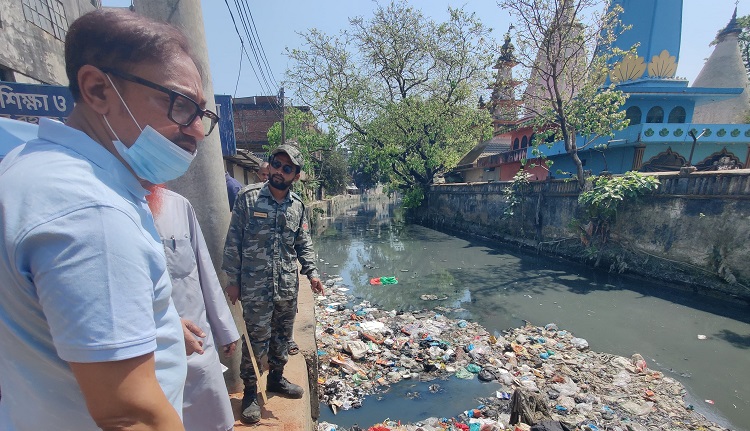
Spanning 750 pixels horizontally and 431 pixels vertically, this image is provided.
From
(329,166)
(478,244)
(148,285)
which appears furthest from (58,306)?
(329,166)

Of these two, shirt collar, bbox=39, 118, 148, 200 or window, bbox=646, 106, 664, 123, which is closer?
shirt collar, bbox=39, 118, 148, 200

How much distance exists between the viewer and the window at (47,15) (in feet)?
17.8

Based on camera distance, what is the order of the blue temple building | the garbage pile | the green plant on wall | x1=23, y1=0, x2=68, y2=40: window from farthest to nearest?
the blue temple building < the green plant on wall < x1=23, y1=0, x2=68, y2=40: window < the garbage pile

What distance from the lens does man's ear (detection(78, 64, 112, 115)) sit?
792 millimetres

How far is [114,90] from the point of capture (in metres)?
0.82

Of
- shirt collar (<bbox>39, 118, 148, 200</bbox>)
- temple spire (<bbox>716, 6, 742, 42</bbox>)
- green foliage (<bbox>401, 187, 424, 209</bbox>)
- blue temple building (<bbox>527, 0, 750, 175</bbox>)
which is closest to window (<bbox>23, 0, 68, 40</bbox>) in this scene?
shirt collar (<bbox>39, 118, 148, 200</bbox>)

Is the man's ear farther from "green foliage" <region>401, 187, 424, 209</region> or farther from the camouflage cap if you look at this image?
"green foliage" <region>401, 187, 424, 209</region>

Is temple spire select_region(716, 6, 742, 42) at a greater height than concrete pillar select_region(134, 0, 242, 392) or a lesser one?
greater

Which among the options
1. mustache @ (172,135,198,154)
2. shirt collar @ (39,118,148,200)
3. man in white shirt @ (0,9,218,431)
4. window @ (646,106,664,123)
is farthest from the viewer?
window @ (646,106,664,123)

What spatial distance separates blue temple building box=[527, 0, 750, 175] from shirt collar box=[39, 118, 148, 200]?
1474 centimetres

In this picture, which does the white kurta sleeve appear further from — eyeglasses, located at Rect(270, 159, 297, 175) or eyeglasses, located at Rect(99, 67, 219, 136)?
eyeglasses, located at Rect(270, 159, 297, 175)

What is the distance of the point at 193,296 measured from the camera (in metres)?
1.50

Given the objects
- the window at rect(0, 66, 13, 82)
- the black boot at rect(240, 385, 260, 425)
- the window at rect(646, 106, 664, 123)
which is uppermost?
the window at rect(646, 106, 664, 123)

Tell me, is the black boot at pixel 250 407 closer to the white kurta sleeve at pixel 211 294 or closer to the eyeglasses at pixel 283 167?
the white kurta sleeve at pixel 211 294
